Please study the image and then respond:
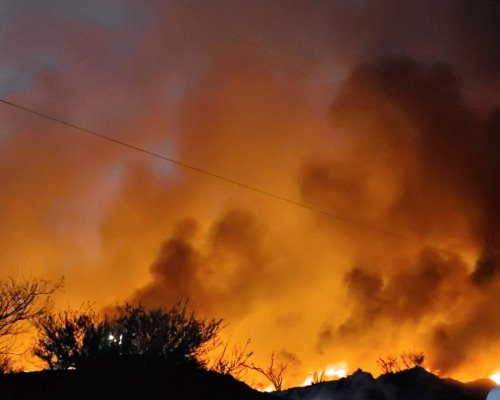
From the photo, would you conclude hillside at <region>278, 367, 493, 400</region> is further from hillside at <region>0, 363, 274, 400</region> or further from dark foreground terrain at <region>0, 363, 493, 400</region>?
hillside at <region>0, 363, 274, 400</region>

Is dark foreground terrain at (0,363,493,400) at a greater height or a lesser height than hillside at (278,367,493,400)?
lesser

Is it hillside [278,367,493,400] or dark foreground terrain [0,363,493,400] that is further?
hillside [278,367,493,400]

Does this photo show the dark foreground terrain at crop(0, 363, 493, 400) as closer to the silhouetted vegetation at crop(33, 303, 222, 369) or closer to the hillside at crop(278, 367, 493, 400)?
the silhouetted vegetation at crop(33, 303, 222, 369)

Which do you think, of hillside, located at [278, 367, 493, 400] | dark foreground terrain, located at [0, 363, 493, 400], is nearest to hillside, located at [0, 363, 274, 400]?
dark foreground terrain, located at [0, 363, 493, 400]

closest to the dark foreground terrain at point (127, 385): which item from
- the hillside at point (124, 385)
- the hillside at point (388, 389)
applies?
the hillside at point (124, 385)

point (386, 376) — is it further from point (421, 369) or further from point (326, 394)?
point (326, 394)

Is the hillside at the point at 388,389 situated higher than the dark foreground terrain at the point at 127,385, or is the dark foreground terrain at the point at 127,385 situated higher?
the hillside at the point at 388,389

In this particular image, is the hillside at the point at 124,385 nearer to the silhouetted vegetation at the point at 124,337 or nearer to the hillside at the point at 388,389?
the silhouetted vegetation at the point at 124,337

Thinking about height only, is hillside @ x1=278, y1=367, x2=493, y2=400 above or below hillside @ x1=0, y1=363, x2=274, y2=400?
above

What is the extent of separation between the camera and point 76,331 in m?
37.3

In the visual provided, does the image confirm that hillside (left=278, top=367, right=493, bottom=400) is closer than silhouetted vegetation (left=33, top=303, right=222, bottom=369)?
No

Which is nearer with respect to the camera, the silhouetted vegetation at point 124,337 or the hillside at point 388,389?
the silhouetted vegetation at point 124,337

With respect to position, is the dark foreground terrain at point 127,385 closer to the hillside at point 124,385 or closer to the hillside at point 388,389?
the hillside at point 124,385

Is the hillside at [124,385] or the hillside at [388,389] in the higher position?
the hillside at [388,389]
